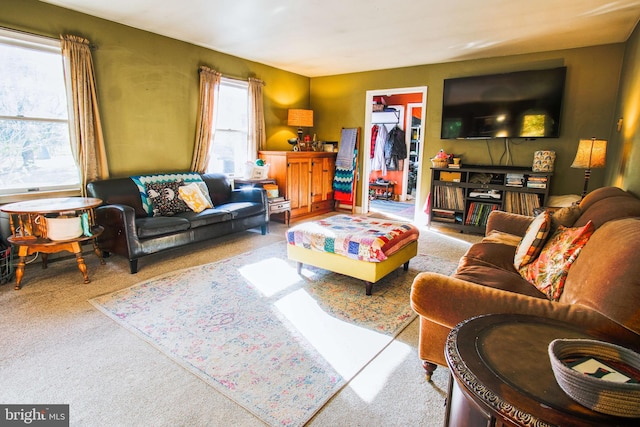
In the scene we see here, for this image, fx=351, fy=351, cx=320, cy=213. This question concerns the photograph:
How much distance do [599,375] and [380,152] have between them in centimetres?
743

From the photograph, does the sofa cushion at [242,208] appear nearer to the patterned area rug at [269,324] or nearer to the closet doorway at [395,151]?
the patterned area rug at [269,324]

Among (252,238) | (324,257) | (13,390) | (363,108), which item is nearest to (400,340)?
(324,257)

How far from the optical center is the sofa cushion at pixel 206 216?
12.6 ft

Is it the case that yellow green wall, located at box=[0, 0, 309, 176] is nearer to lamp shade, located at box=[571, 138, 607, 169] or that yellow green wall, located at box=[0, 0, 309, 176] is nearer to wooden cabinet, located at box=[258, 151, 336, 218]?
wooden cabinet, located at box=[258, 151, 336, 218]

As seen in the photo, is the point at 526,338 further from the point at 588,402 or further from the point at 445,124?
the point at 445,124

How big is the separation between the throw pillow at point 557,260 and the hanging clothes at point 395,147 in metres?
5.70

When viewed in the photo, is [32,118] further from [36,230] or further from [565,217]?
[565,217]

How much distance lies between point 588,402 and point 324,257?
2.42 m

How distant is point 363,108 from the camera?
20.4 ft

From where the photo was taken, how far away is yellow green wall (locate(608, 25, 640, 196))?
2854mm

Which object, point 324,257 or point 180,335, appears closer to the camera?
point 180,335

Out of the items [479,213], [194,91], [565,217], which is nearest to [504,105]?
[479,213]

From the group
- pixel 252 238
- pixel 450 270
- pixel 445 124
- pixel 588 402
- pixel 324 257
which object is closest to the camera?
pixel 588 402

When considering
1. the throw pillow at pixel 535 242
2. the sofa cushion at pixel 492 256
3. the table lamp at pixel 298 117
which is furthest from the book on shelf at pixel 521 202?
the table lamp at pixel 298 117
